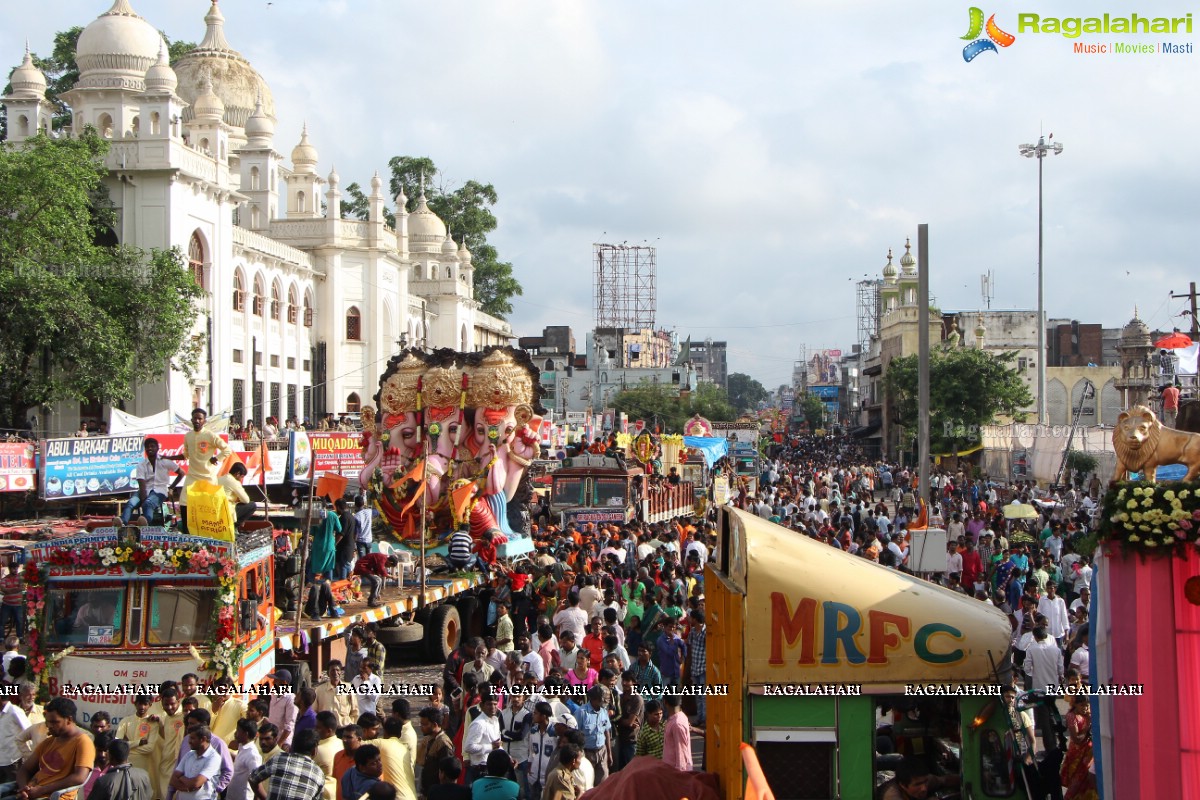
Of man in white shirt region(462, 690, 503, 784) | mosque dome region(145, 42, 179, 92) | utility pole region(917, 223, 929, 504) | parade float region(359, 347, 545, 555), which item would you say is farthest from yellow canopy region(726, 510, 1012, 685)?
mosque dome region(145, 42, 179, 92)

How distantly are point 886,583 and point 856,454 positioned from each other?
72.1 m

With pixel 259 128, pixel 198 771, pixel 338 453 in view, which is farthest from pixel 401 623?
pixel 259 128

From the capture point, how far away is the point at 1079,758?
7.75 metres

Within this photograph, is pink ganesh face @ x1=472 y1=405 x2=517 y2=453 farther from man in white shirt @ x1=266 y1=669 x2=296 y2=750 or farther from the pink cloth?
the pink cloth

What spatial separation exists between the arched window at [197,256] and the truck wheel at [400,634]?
2994cm

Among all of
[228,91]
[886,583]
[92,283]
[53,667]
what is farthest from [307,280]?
[886,583]

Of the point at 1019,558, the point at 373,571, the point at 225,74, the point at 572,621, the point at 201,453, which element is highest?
the point at 225,74

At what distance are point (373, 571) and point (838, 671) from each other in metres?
8.93

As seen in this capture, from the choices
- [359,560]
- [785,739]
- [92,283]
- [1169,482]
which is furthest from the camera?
[92,283]

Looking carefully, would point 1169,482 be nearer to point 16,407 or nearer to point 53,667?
point 53,667

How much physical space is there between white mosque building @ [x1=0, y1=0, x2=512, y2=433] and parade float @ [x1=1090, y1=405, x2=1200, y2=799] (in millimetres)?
35161

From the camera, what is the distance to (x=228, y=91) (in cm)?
5412

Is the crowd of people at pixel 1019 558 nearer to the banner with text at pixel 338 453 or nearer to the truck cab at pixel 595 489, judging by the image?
the truck cab at pixel 595 489

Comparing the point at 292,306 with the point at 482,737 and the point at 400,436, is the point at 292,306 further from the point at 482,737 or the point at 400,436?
the point at 482,737
